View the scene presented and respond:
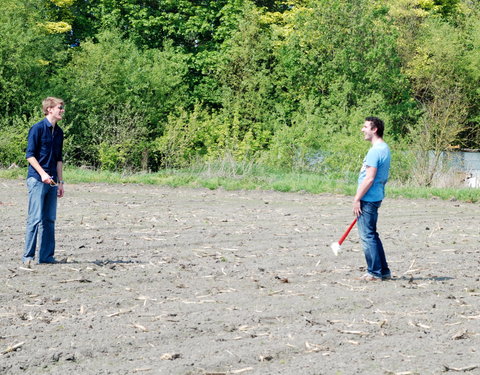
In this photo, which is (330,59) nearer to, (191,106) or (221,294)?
(191,106)

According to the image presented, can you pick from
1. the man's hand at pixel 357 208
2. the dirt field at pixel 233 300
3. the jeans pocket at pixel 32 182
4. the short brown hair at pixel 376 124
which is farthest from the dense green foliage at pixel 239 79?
the jeans pocket at pixel 32 182

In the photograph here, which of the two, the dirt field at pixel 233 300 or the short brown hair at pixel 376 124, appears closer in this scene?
the dirt field at pixel 233 300

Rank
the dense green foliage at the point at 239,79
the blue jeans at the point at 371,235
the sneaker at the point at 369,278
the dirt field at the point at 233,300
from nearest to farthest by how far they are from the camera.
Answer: the dirt field at the point at 233,300
the blue jeans at the point at 371,235
the sneaker at the point at 369,278
the dense green foliage at the point at 239,79

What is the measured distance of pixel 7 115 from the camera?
27984 millimetres

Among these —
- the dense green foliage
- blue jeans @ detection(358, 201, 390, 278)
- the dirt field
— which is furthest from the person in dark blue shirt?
the dense green foliage

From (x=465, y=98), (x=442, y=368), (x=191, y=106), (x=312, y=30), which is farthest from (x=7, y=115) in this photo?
(x=442, y=368)

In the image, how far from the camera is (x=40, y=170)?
847 cm

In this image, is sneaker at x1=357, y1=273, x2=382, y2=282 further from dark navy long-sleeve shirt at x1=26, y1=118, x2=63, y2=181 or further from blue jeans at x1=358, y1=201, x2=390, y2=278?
dark navy long-sleeve shirt at x1=26, y1=118, x2=63, y2=181

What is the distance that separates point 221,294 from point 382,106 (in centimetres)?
2749

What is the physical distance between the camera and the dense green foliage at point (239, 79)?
Answer: 27.7 m

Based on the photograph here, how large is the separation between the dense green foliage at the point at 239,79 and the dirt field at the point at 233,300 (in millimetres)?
13104

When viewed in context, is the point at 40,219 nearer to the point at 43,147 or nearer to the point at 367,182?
the point at 43,147

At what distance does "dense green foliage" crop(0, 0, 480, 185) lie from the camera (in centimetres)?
2773

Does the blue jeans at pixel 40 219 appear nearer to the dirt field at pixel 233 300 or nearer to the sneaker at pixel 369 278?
the dirt field at pixel 233 300
